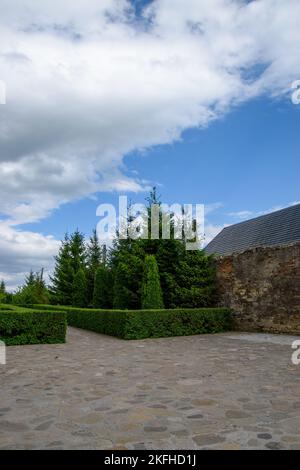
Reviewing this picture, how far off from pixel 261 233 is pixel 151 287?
8007 mm

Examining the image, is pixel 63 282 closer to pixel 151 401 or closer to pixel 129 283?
pixel 129 283

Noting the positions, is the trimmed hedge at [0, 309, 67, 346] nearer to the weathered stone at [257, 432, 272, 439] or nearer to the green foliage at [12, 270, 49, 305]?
the weathered stone at [257, 432, 272, 439]

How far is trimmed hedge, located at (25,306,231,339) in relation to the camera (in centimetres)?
1216

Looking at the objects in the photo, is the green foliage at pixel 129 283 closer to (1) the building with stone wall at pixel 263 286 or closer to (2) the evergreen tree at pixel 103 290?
(2) the evergreen tree at pixel 103 290

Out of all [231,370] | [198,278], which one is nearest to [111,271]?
[198,278]

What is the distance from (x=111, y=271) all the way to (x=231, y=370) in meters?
13.9

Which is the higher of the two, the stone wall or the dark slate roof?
the dark slate roof

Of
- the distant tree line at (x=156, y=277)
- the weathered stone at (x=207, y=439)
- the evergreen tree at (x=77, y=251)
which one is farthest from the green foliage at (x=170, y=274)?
the evergreen tree at (x=77, y=251)

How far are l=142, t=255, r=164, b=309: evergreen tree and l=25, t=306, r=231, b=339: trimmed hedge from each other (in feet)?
4.28

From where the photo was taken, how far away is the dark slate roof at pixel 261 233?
17.6 meters

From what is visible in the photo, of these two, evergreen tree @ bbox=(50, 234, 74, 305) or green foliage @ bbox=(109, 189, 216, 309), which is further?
evergreen tree @ bbox=(50, 234, 74, 305)

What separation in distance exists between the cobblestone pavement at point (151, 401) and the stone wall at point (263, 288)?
4.03 m

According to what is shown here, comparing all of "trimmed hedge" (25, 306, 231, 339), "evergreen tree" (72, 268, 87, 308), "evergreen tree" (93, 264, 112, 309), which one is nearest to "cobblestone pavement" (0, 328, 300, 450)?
"trimmed hedge" (25, 306, 231, 339)
